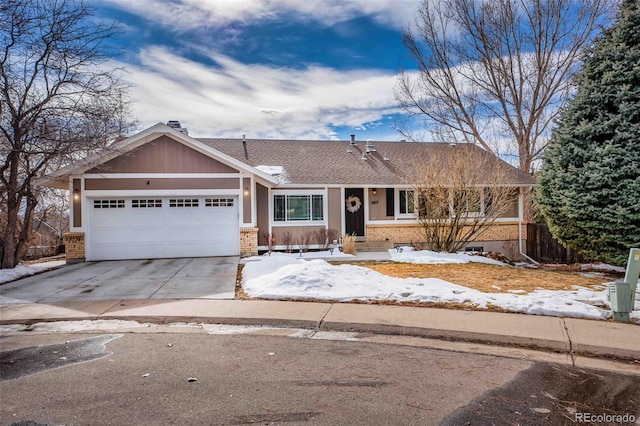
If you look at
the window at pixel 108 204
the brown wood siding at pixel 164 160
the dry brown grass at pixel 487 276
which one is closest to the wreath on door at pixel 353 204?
the dry brown grass at pixel 487 276

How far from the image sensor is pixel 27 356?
489 cm

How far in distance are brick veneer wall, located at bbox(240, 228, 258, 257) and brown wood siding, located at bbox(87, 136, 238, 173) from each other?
2.28 m

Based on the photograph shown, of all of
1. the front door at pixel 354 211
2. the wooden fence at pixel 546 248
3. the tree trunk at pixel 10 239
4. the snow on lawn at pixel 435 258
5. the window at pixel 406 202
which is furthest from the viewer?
the front door at pixel 354 211

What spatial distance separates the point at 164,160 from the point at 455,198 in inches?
393

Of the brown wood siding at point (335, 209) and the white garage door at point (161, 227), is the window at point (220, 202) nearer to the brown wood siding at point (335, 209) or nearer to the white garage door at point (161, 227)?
the white garage door at point (161, 227)

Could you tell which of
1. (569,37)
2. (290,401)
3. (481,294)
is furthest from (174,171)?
(569,37)

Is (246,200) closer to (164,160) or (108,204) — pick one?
(164,160)

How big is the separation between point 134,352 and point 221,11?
383 inches

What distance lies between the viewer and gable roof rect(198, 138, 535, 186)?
55.3ft

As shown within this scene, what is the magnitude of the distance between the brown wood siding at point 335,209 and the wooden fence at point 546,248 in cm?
828

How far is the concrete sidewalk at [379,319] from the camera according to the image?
17.0 ft

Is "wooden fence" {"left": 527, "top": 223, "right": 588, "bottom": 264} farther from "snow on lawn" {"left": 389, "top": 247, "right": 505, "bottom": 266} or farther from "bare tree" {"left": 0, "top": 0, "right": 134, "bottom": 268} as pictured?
"bare tree" {"left": 0, "top": 0, "right": 134, "bottom": 268}

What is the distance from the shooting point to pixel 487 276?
9906mm

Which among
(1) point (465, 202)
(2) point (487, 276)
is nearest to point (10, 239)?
(2) point (487, 276)
